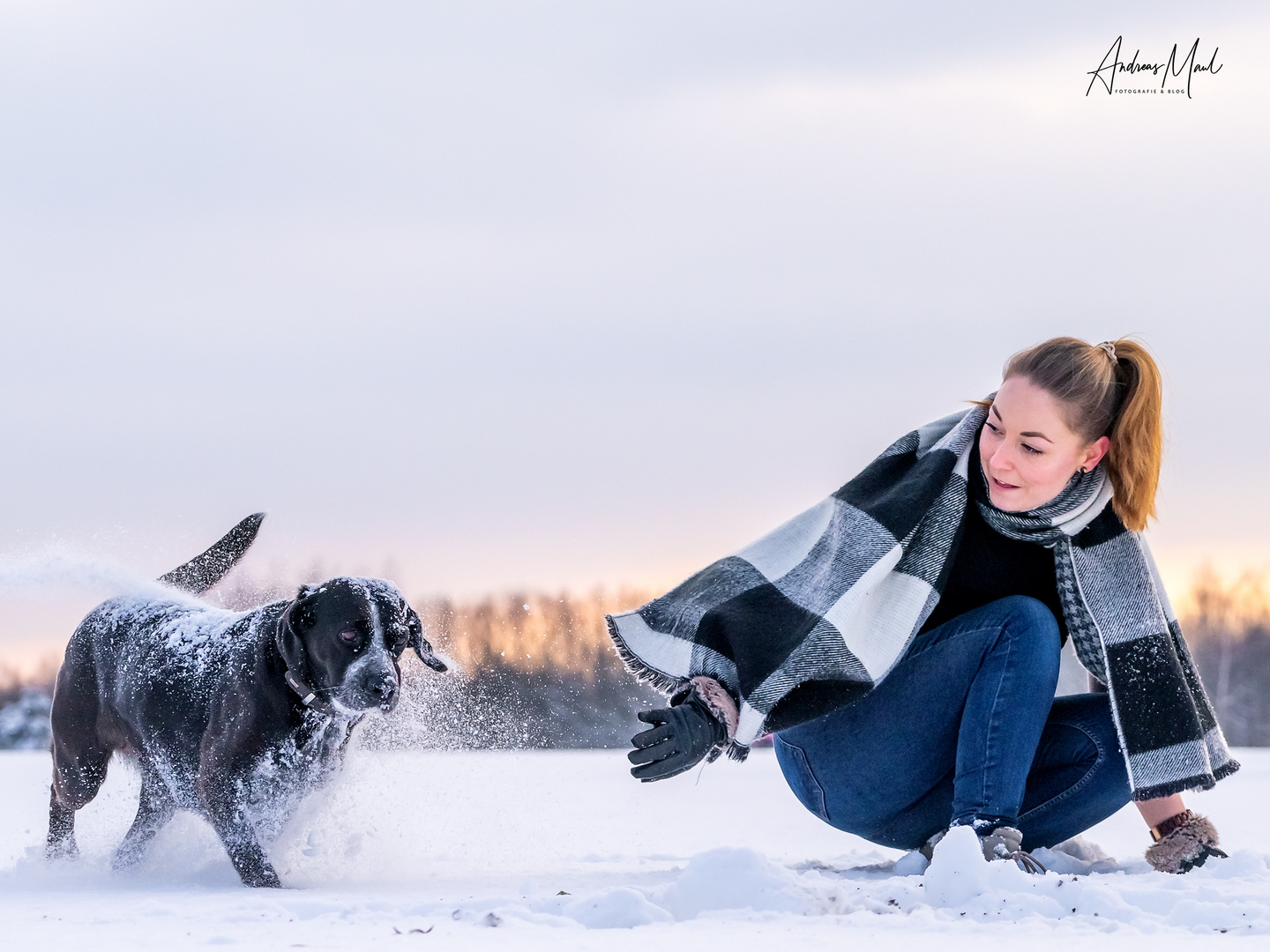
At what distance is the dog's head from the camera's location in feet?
10.0

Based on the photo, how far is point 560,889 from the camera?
2.72 meters

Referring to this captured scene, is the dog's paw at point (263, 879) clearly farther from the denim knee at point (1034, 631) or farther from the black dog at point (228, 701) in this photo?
the denim knee at point (1034, 631)

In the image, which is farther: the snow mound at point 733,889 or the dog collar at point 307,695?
the dog collar at point 307,695

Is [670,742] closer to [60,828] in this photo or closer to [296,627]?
[296,627]

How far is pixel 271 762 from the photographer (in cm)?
314

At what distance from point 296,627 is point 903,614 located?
1470 millimetres

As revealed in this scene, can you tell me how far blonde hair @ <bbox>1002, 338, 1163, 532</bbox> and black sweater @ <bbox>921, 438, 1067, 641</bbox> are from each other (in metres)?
0.23

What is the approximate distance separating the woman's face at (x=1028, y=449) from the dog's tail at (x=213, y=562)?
2.40 meters

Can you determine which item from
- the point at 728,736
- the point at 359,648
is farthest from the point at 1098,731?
the point at 359,648

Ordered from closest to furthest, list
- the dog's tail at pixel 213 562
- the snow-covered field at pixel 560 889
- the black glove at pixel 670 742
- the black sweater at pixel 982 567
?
the snow-covered field at pixel 560 889 < the black glove at pixel 670 742 < the black sweater at pixel 982 567 < the dog's tail at pixel 213 562

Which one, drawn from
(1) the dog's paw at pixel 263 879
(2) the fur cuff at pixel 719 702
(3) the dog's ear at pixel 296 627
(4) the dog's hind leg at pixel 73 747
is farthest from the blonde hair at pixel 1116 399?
(4) the dog's hind leg at pixel 73 747

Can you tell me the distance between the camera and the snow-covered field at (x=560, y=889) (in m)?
2.15

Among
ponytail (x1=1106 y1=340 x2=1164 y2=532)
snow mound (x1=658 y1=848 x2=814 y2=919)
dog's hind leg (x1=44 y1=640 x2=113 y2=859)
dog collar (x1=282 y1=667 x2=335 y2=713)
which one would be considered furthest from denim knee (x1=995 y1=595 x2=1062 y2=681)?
dog's hind leg (x1=44 y1=640 x2=113 y2=859)

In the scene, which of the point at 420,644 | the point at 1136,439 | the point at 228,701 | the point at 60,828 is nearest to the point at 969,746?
the point at 1136,439
